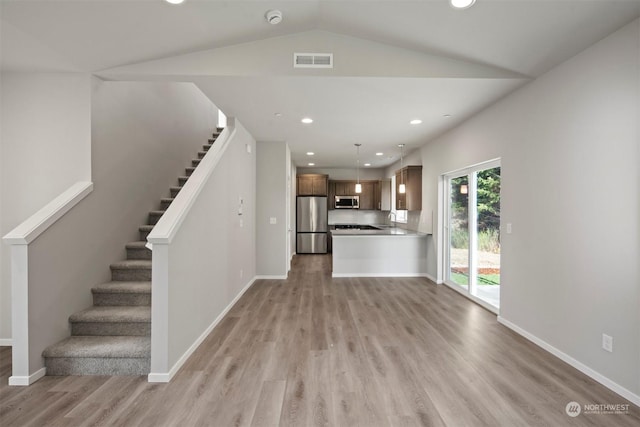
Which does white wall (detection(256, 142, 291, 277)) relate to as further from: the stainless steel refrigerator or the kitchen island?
the stainless steel refrigerator

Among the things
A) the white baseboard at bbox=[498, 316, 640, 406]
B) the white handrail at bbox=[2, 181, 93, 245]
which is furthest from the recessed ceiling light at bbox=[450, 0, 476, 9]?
the white handrail at bbox=[2, 181, 93, 245]

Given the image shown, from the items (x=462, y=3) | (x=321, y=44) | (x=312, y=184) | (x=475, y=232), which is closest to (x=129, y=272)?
(x=321, y=44)

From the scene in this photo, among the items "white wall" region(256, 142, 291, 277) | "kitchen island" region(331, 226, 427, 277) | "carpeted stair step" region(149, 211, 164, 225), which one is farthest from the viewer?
"kitchen island" region(331, 226, 427, 277)

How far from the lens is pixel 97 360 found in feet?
7.80

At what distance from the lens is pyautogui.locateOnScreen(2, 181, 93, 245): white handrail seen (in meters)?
2.20

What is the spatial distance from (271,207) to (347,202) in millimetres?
3948

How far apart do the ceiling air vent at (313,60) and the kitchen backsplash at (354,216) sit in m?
6.99

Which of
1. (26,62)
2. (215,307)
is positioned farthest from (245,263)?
(26,62)

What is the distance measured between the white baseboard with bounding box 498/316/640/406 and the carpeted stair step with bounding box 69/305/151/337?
3.68m

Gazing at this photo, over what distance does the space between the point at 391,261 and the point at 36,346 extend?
5.18 metres

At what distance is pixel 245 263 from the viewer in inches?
192

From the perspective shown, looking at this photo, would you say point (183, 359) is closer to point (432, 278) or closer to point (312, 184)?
point (432, 278)

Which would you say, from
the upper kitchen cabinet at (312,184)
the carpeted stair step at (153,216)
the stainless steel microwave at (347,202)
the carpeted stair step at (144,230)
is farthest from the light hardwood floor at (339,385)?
the stainless steel microwave at (347,202)

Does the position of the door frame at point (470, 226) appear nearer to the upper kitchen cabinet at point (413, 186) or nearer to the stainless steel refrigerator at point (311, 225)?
the upper kitchen cabinet at point (413, 186)
